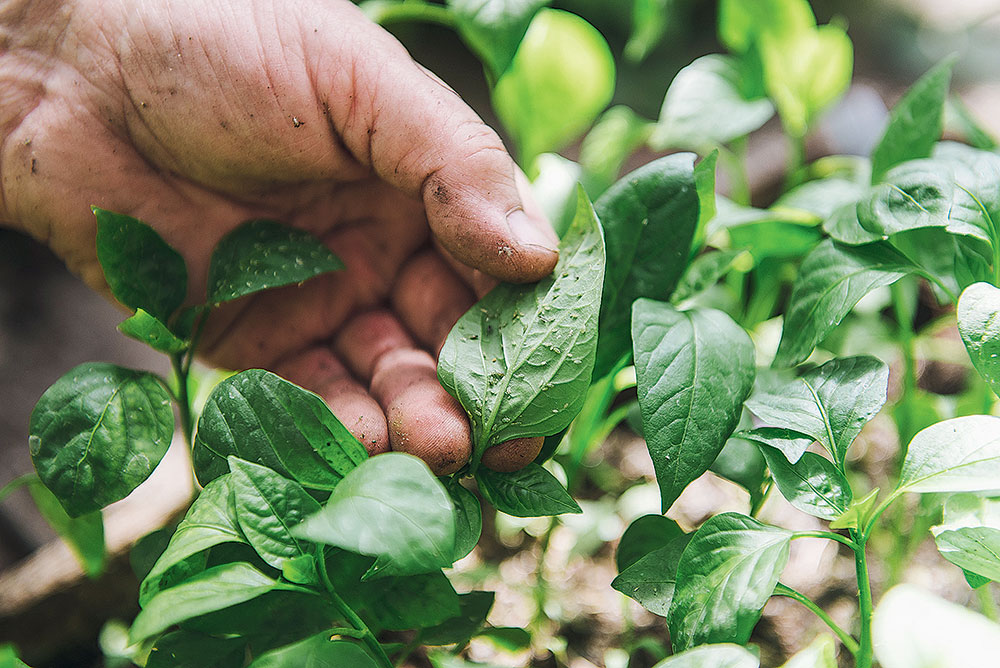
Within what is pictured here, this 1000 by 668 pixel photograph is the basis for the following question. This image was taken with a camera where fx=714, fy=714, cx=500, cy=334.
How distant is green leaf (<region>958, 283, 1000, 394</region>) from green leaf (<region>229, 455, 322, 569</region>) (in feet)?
1.48

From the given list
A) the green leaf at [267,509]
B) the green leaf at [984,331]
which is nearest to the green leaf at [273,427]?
the green leaf at [267,509]

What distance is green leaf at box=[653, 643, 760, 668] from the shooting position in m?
0.39

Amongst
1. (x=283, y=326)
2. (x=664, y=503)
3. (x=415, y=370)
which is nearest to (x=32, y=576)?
(x=283, y=326)

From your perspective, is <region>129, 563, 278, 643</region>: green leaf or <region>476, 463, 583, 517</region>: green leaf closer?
<region>129, 563, 278, 643</region>: green leaf

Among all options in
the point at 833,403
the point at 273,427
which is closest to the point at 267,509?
the point at 273,427

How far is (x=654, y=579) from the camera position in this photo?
1.67 ft

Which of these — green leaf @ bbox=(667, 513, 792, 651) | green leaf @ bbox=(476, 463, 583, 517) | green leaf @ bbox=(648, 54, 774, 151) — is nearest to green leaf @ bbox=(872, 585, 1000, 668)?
green leaf @ bbox=(667, 513, 792, 651)

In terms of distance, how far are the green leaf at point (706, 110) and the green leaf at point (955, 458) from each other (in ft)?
1.53

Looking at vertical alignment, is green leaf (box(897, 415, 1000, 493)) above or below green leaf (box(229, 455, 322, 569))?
below

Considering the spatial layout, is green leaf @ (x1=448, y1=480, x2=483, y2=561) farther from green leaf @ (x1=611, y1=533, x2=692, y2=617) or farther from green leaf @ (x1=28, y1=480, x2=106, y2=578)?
green leaf @ (x1=28, y1=480, x2=106, y2=578)

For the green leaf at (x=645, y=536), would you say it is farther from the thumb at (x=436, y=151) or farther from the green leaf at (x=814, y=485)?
the thumb at (x=436, y=151)

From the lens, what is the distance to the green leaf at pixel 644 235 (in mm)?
590

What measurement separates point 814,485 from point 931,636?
12cm

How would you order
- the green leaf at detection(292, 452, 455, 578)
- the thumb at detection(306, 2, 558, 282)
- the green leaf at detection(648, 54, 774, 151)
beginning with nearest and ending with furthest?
the green leaf at detection(292, 452, 455, 578) < the thumb at detection(306, 2, 558, 282) < the green leaf at detection(648, 54, 774, 151)
